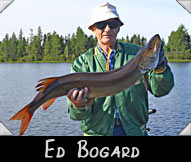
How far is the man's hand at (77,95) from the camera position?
2940 mm

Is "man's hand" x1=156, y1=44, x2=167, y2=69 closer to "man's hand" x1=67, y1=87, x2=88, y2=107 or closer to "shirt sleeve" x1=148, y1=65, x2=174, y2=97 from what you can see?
"shirt sleeve" x1=148, y1=65, x2=174, y2=97

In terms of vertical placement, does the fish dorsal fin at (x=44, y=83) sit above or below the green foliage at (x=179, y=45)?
below

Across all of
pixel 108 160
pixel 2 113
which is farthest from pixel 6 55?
pixel 108 160

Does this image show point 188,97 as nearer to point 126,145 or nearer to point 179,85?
point 179,85

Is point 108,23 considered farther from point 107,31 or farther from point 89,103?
point 89,103

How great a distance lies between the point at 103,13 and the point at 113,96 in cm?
95

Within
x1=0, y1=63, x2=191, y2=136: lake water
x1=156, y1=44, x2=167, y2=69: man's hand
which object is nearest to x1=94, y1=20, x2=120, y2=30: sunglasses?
x1=156, y1=44, x2=167, y2=69: man's hand

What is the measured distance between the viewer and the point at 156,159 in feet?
11.9

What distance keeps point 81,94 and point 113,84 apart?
0.39 metres

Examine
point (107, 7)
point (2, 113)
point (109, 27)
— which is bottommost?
point (2, 113)

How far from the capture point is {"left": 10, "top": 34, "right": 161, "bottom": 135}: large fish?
296 centimetres

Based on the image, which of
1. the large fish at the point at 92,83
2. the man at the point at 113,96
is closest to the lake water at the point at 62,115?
the man at the point at 113,96

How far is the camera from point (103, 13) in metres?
3.12

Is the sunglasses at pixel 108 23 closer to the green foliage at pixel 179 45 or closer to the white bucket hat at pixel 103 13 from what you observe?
the white bucket hat at pixel 103 13
